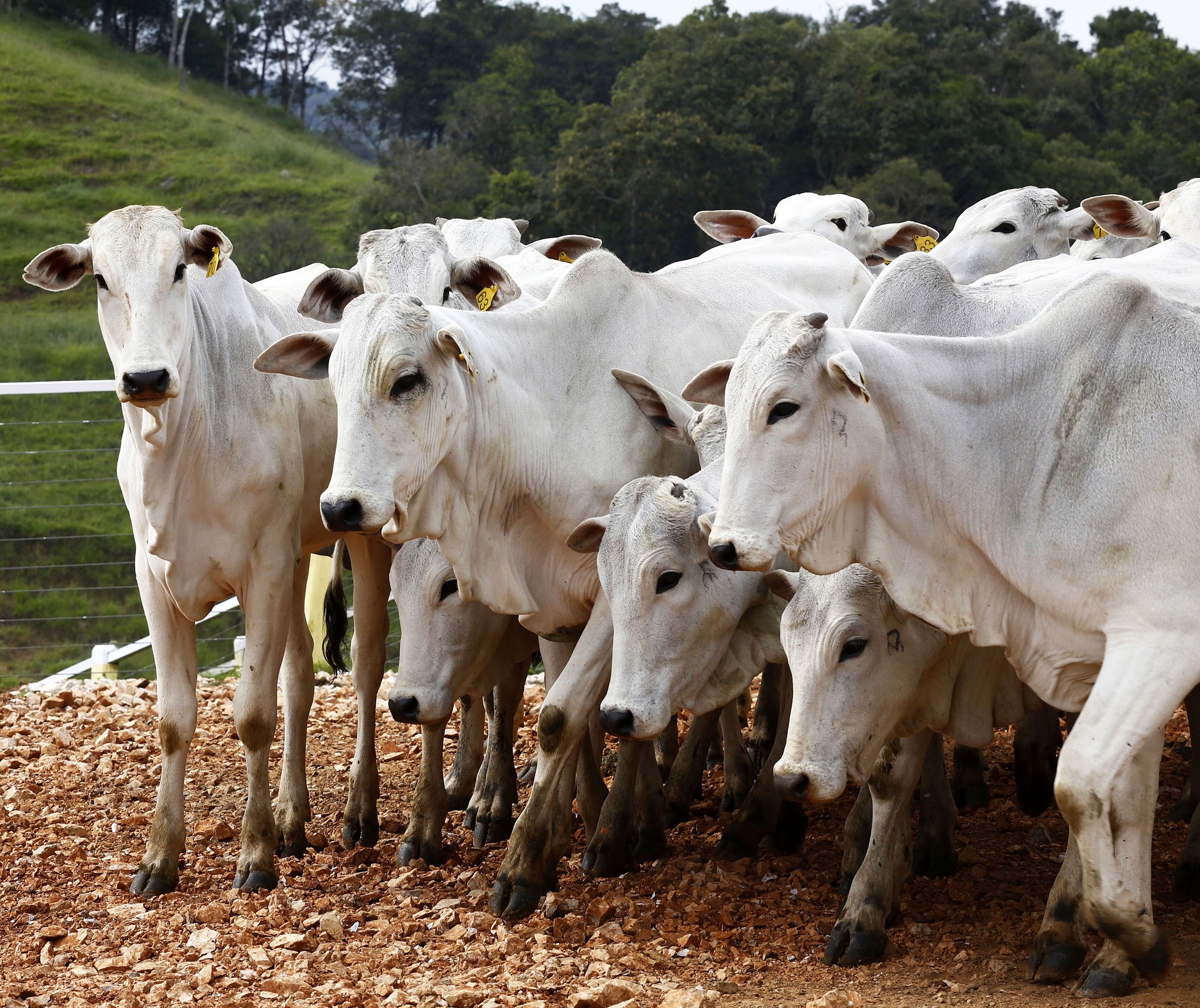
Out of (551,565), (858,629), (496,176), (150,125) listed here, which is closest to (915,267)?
(858,629)

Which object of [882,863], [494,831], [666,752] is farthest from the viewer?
[666,752]

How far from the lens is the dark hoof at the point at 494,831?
570 cm

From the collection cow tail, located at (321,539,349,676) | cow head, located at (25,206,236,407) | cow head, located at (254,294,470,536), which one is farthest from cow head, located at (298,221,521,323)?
cow tail, located at (321,539,349,676)

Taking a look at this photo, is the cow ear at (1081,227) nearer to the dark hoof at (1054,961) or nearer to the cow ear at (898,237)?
the cow ear at (898,237)

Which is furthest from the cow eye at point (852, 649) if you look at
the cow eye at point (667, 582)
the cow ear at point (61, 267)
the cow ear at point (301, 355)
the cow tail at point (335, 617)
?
the cow tail at point (335, 617)

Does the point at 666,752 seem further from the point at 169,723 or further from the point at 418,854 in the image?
the point at 169,723

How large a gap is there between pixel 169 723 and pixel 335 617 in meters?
1.87

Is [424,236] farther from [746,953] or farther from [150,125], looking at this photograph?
[150,125]

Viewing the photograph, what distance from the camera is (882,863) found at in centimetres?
432

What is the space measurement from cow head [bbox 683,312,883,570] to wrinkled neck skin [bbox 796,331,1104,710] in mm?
52

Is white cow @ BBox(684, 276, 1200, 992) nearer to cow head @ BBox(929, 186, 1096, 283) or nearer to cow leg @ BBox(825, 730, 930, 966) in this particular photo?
cow leg @ BBox(825, 730, 930, 966)

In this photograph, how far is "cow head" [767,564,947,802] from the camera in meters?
4.11

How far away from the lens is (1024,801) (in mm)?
→ 5602

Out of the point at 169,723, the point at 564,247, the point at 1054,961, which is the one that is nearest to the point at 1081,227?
the point at 564,247
